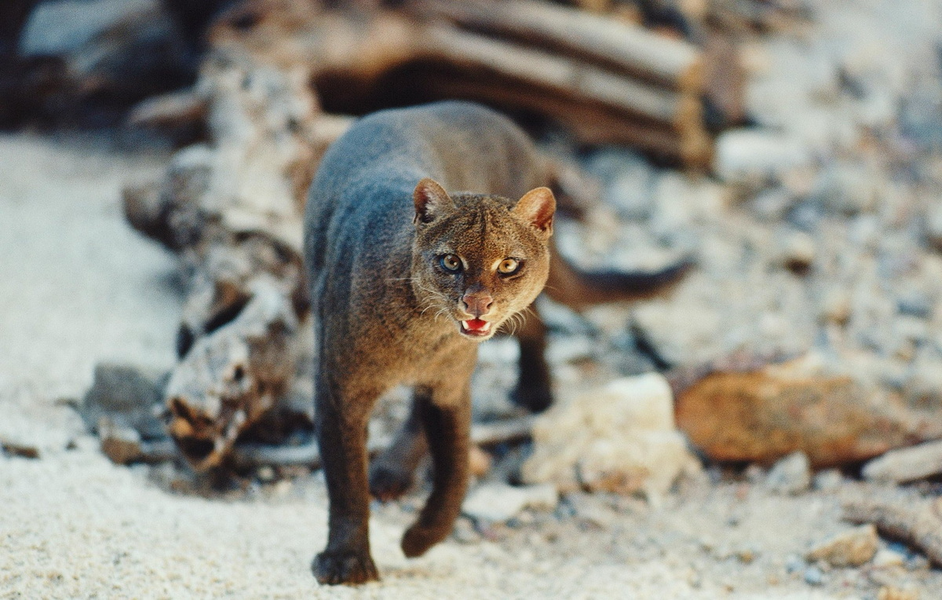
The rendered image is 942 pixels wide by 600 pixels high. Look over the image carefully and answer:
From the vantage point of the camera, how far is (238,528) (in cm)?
299

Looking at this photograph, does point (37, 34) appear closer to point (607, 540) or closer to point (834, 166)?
point (607, 540)

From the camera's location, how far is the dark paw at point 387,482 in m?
3.60

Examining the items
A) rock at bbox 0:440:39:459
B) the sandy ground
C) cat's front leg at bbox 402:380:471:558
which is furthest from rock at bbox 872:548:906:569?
rock at bbox 0:440:39:459

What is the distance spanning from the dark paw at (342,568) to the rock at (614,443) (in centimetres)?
112

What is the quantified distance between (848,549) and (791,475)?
622 mm

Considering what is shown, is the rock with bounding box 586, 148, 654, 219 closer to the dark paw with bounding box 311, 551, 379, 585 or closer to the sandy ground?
the sandy ground

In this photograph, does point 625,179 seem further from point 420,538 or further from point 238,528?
point 238,528

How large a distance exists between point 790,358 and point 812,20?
5346mm

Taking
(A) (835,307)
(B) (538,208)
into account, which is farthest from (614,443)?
(A) (835,307)

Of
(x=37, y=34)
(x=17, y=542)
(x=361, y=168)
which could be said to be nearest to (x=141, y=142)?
(x=37, y=34)

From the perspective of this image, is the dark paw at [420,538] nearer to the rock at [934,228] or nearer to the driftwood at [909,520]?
the driftwood at [909,520]

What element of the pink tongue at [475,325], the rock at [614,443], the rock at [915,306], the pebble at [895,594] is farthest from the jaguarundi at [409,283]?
the rock at [915,306]

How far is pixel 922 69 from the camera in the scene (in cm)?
765

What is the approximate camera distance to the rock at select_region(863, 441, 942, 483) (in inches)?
138
